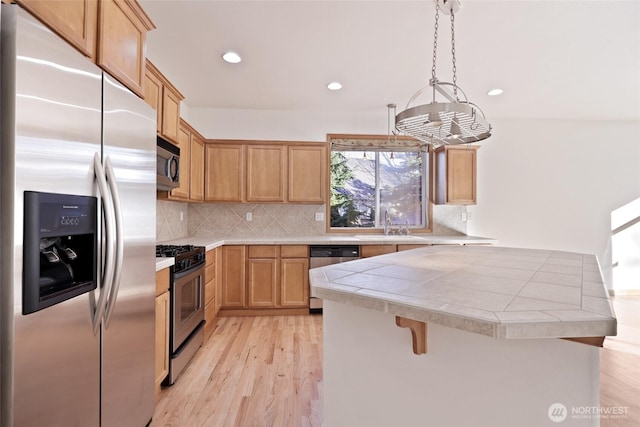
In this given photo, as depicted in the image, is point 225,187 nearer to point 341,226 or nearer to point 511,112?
point 341,226

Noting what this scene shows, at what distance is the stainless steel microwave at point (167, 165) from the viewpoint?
7.13 ft

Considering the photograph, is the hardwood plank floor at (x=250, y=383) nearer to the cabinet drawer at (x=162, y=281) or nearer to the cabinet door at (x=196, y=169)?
the cabinet drawer at (x=162, y=281)

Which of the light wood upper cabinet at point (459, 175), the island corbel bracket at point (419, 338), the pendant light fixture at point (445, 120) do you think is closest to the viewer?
the island corbel bracket at point (419, 338)

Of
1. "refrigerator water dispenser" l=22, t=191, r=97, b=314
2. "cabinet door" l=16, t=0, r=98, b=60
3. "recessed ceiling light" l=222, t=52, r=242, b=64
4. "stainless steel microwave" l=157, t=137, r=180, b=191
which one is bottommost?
"refrigerator water dispenser" l=22, t=191, r=97, b=314

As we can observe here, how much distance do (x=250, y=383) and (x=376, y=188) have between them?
299 cm

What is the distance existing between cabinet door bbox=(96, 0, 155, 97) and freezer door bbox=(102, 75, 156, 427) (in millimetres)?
107

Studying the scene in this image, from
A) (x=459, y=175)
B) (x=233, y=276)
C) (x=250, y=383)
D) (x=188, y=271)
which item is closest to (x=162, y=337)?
→ (x=188, y=271)

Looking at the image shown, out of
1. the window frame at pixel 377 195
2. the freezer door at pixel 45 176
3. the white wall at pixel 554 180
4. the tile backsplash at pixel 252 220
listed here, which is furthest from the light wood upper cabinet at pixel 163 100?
the white wall at pixel 554 180

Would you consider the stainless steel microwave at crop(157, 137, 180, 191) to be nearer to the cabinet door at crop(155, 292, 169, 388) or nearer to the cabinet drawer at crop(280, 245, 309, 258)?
the cabinet door at crop(155, 292, 169, 388)

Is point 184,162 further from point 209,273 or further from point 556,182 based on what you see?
point 556,182

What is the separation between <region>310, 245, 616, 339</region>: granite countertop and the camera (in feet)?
2.59

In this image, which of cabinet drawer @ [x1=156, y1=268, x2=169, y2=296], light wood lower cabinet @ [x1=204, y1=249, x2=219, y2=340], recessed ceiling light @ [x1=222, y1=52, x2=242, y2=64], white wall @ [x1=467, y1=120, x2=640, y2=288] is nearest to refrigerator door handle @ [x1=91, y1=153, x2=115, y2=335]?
cabinet drawer @ [x1=156, y1=268, x2=169, y2=296]

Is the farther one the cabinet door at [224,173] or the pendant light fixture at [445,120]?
the cabinet door at [224,173]

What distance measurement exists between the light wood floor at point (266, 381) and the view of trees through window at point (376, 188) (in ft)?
5.85
